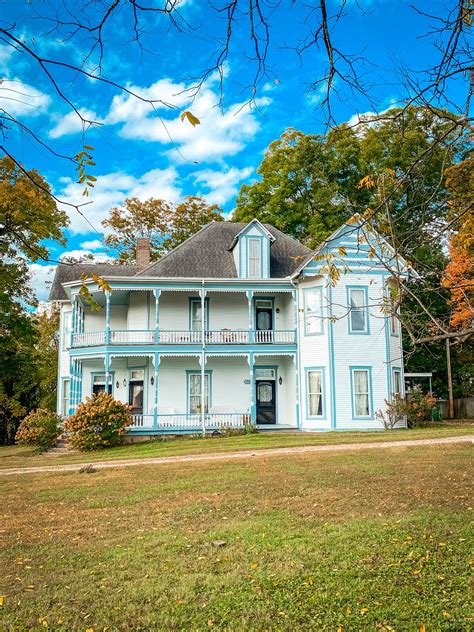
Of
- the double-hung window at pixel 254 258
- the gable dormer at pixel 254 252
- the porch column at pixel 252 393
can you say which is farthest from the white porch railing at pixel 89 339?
the double-hung window at pixel 254 258

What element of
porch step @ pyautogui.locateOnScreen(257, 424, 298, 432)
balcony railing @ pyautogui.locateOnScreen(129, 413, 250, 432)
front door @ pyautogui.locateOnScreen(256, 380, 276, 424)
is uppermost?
front door @ pyautogui.locateOnScreen(256, 380, 276, 424)

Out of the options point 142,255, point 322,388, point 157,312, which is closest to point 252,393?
point 322,388

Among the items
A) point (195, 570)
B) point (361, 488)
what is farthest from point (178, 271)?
A: point (195, 570)

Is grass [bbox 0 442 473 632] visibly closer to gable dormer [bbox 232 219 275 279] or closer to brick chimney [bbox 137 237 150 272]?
gable dormer [bbox 232 219 275 279]

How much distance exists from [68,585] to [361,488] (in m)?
5.76

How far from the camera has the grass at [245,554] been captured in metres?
4.77

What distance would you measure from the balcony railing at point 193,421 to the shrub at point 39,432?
10.7ft

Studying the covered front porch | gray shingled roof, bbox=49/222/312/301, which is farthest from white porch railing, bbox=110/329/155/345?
gray shingled roof, bbox=49/222/312/301

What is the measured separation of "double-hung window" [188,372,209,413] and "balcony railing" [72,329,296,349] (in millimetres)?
1805

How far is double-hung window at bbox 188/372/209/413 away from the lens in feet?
83.4

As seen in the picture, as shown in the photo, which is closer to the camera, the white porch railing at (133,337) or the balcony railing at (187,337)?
the white porch railing at (133,337)

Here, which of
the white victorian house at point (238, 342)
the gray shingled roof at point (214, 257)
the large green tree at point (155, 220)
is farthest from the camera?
the large green tree at point (155, 220)

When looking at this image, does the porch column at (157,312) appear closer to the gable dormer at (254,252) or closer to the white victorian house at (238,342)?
the white victorian house at (238,342)

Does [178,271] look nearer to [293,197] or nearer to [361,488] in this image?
[293,197]
